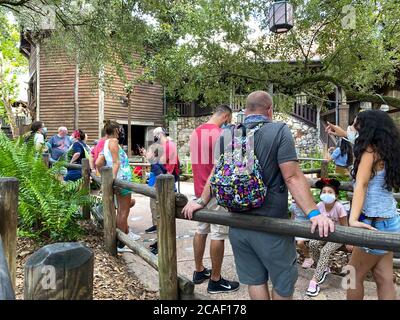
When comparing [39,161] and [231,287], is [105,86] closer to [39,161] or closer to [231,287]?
[39,161]

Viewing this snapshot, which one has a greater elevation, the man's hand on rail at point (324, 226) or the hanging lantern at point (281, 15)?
the hanging lantern at point (281, 15)

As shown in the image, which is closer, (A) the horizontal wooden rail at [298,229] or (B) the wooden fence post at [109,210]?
(A) the horizontal wooden rail at [298,229]

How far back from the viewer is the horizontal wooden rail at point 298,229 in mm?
1773

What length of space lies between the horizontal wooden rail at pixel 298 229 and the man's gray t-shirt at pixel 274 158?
9cm

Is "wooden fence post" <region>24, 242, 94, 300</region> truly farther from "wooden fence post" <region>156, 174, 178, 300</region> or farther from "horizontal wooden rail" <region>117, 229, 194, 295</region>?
"horizontal wooden rail" <region>117, 229, 194, 295</region>

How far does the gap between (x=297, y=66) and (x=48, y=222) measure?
5340 millimetres

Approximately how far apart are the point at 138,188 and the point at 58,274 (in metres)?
2.33

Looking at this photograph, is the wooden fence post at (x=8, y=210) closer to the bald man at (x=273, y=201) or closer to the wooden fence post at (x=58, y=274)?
the wooden fence post at (x=58, y=274)

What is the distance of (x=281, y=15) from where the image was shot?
5734mm

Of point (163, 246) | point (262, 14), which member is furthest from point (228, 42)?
point (163, 246)

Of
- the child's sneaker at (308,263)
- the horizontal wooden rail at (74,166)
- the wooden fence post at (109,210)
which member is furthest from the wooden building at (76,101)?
the child's sneaker at (308,263)

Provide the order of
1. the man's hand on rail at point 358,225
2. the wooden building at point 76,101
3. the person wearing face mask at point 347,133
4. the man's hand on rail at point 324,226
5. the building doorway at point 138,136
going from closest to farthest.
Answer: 1. the man's hand on rail at point 324,226
2. the man's hand on rail at point 358,225
3. the person wearing face mask at point 347,133
4. the wooden building at point 76,101
5. the building doorway at point 138,136

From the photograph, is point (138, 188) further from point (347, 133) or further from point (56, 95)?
point (56, 95)

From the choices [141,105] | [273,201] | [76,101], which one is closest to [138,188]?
[273,201]
